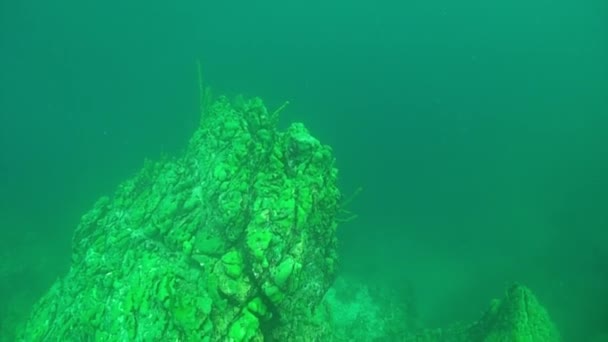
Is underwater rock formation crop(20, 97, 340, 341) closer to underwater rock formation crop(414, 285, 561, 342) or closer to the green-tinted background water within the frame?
underwater rock formation crop(414, 285, 561, 342)

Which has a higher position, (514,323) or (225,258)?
(514,323)

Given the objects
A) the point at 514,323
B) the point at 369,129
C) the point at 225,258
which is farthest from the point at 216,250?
the point at 369,129

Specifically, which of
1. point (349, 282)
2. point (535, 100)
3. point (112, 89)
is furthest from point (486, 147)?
point (112, 89)

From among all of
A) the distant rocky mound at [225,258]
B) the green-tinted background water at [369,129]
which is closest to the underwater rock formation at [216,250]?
the distant rocky mound at [225,258]

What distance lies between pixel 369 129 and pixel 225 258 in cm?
3720

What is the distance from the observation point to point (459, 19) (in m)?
122

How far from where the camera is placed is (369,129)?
42312 millimetres

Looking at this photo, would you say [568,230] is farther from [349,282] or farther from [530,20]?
[530,20]

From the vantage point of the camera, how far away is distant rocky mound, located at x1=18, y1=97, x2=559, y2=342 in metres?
7.08

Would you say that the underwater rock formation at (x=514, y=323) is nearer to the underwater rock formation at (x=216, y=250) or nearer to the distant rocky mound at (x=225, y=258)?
the distant rocky mound at (x=225, y=258)

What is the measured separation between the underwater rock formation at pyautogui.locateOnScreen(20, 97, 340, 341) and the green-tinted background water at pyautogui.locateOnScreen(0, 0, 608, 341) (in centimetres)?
1115

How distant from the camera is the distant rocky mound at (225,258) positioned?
7.08m

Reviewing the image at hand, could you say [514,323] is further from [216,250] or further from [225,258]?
[216,250]

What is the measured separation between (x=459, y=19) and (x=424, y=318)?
438 feet
